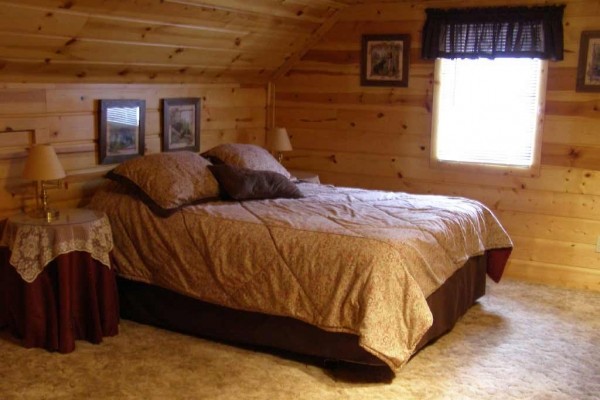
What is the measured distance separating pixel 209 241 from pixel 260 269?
1.15 ft

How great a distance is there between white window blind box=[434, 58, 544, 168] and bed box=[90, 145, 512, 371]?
0.86m

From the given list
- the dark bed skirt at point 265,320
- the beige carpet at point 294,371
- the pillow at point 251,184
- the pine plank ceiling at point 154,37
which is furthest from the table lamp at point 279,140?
the beige carpet at point 294,371

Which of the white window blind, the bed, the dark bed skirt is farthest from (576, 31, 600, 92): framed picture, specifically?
the dark bed skirt

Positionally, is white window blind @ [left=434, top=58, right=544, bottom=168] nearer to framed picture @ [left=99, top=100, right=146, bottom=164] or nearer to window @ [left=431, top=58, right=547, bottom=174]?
window @ [left=431, top=58, right=547, bottom=174]

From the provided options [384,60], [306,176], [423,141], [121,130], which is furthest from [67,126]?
[423,141]

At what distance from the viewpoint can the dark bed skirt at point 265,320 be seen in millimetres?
3361

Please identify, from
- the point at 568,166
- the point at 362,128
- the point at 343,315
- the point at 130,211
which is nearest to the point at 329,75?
the point at 362,128

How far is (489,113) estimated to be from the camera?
5.06 metres

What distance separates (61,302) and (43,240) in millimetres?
327

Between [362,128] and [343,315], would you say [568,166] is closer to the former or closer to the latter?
[362,128]

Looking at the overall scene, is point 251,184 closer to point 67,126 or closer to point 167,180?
point 167,180

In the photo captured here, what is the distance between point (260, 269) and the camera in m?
3.49

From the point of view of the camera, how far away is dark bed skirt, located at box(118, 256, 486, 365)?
132 inches

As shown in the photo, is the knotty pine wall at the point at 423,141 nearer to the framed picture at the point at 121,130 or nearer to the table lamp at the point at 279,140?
the table lamp at the point at 279,140
